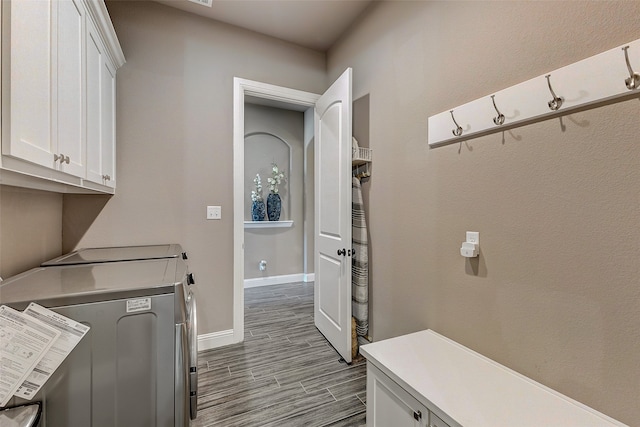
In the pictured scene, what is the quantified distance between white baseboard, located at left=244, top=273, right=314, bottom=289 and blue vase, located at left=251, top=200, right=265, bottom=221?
964 mm

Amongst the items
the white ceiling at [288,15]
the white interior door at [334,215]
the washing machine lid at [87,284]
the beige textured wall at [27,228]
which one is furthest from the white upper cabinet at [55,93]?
the white interior door at [334,215]

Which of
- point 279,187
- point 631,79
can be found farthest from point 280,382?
point 279,187

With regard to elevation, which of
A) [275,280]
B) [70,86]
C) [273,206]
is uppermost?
[70,86]

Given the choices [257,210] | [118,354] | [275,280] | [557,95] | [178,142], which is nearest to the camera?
[118,354]

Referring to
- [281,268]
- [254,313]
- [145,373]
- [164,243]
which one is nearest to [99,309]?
[145,373]

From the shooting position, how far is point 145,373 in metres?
0.93

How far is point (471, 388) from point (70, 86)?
217cm

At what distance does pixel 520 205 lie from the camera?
1174 millimetres

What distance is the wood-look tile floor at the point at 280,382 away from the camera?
1.59 meters

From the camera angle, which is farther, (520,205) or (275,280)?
(275,280)

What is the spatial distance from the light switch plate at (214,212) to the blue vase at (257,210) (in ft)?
5.77

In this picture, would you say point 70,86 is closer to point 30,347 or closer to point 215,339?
point 30,347

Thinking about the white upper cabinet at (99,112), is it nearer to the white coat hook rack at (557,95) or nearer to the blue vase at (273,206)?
the white coat hook rack at (557,95)

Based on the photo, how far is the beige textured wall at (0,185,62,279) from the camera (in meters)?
1.20
